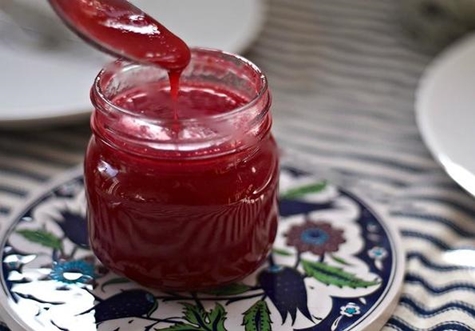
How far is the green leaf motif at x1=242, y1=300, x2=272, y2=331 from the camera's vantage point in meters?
0.64

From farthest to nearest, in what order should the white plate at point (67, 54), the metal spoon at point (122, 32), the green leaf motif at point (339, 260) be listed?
the white plate at point (67, 54), the green leaf motif at point (339, 260), the metal spoon at point (122, 32)

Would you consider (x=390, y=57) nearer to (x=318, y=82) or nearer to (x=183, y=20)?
(x=318, y=82)

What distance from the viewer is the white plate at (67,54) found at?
887mm

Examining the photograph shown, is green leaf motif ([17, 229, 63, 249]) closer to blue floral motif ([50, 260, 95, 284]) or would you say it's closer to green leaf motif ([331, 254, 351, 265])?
blue floral motif ([50, 260, 95, 284])

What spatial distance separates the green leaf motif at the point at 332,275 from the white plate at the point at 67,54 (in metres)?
0.31

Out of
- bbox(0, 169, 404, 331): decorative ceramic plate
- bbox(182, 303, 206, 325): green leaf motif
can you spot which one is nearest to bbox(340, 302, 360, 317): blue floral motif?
bbox(0, 169, 404, 331): decorative ceramic plate

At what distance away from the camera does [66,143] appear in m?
0.94

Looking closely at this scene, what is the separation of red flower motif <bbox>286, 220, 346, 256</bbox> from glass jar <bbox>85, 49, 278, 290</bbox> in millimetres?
53

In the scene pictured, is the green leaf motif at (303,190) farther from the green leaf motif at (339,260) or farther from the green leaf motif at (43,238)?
the green leaf motif at (43,238)

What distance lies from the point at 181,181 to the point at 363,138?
0.40 m

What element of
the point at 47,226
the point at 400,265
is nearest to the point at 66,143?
the point at 47,226

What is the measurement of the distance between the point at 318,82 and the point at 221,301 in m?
0.49

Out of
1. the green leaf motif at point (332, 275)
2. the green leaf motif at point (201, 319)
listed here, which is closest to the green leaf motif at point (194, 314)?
the green leaf motif at point (201, 319)

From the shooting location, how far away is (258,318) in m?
0.65
